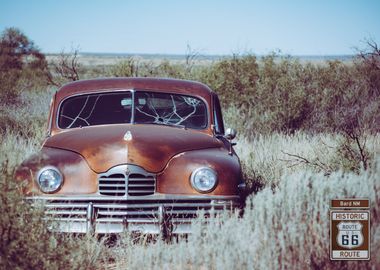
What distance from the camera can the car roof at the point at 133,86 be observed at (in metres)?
5.53

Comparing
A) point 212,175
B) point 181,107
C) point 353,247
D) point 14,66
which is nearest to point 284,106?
point 181,107

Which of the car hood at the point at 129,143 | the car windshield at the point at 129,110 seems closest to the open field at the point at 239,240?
the car hood at the point at 129,143

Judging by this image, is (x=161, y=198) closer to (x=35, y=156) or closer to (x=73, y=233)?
(x=73, y=233)

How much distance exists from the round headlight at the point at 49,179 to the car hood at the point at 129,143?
290 millimetres

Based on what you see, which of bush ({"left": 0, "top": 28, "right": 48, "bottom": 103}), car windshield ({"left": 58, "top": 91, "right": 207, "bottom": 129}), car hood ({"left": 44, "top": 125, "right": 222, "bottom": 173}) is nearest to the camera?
car hood ({"left": 44, "top": 125, "right": 222, "bottom": 173})

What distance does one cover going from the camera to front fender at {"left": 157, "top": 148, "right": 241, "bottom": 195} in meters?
4.36

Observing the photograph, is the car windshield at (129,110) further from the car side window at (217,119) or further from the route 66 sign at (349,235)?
the route 66 sign at (349,235)

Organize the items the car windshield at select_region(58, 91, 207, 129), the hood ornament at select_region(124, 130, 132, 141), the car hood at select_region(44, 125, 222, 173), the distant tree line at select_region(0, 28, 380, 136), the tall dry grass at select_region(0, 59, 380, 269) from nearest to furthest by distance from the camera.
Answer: the tall dry grass at select_region(0, 59, 380, 269) → the car hood at select_region(44, 125, 222, 173) → the hood ornament at select_region(124, 130, 132, 141) → the car windshield at select_region(58, 91, 207, 129) → the distant tree line at select_region(0, 28, 380, 136)

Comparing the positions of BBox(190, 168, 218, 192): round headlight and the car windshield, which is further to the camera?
the car windshield

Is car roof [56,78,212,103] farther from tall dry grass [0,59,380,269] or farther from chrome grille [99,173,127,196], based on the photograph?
tall dry grass [0,59,380,269]

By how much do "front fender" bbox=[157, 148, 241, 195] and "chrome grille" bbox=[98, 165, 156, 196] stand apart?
10cm

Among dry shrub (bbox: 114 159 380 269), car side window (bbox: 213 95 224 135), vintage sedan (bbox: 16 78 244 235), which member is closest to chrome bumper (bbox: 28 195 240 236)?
vintage sedan (bbox: 16 78 244 235)

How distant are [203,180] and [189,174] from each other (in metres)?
0.14

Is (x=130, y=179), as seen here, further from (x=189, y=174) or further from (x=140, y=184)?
(x=189, y=174)
